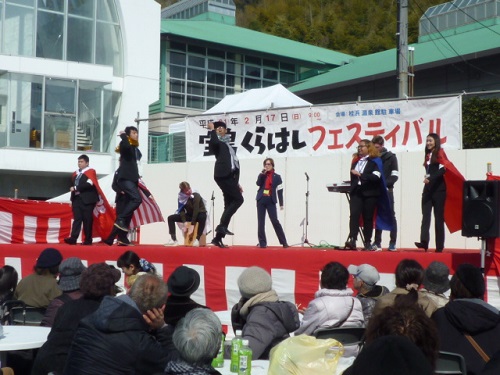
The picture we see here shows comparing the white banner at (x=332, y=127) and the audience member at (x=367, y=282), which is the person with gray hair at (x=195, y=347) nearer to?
the audience member at (x=367, y=282)

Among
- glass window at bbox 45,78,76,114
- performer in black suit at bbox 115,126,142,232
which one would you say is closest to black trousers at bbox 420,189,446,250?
performer in black suit at bbox 115,126,142,232

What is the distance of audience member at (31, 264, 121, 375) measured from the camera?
4.91 m

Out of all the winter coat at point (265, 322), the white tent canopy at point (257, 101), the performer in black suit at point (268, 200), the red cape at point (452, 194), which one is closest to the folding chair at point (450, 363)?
the winter coat at point (265, 322)

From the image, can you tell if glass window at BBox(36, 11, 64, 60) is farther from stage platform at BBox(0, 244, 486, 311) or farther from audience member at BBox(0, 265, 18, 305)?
audience member at BBox(0, 265, 18, 305)

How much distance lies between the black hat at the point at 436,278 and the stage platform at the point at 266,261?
267 cm

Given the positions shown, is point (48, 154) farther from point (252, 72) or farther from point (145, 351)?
point (145, 351)

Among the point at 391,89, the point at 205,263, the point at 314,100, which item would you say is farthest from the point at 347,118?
the point at 314,100

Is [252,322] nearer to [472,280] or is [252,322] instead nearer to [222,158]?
[472,280]

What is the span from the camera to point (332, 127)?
1323cm

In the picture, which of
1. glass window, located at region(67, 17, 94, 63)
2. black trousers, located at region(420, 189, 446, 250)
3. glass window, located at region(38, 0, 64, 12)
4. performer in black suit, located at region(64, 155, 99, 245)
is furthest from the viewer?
glass window, located at region(67, 17, 94, 63)

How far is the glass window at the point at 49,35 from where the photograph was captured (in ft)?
77.2

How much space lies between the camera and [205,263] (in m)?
10.2

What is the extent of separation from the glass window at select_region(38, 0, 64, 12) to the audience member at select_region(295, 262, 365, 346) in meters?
20.3

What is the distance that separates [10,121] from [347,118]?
43.5 feet
